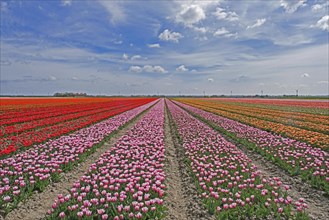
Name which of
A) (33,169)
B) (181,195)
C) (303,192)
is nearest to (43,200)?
(33,169)

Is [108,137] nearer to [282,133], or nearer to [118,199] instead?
[118,199]

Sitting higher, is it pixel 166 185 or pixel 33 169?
pixel 33 169

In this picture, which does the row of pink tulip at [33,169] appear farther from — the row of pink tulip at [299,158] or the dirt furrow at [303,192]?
the row of pink tulip at [299,158]

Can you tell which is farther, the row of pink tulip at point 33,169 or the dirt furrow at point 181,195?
the row of pink tulip at point 33,169

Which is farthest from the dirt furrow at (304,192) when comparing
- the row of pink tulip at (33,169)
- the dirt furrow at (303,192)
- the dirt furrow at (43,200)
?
the row of pink tulip at (33,169)

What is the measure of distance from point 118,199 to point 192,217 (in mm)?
1601

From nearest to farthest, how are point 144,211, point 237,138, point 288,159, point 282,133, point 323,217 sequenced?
point 144,211 → point 323,217 → point 288,159 → point 237,138 → point 282,133

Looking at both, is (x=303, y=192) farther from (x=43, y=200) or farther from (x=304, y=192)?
(x=43, y=200)

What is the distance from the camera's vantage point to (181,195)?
21.5 ft

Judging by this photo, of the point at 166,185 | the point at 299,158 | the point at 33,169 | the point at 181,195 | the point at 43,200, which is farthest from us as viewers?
the point at 299,158

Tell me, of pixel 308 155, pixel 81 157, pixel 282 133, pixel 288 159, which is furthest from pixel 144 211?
pixel 282 133

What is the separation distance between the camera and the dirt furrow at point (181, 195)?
5.45m

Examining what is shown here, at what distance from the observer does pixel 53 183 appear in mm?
7141

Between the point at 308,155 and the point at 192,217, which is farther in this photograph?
the point at 308,155
